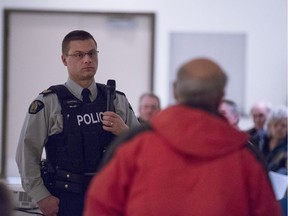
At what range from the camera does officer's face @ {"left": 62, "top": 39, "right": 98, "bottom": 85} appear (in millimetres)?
2709

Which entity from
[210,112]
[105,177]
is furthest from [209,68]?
[105,177]

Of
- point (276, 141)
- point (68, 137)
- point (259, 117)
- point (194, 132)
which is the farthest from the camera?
point (259, 117)

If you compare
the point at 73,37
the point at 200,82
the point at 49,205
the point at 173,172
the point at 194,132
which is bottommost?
the point at 49,205

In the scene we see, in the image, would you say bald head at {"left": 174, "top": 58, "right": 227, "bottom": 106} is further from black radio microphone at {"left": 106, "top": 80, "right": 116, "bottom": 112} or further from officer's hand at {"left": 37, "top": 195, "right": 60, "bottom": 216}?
officer's hand at {"left": 37, "top": 195, "right": 60, "bottom": 216}

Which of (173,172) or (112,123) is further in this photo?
(112,123)

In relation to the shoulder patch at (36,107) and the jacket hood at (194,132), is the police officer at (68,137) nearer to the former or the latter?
the shoulder patch at (36,107)

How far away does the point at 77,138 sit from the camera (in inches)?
Result: 104

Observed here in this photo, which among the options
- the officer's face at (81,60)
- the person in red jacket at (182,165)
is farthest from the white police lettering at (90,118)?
the person in red jacket at (182,165)

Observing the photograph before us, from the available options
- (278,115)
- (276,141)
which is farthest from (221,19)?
(276,141)

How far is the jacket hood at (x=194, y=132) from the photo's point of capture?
6.13 feet

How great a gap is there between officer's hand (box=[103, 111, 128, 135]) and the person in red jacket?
2.35 feet

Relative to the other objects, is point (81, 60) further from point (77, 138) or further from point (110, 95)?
point (77, 138)

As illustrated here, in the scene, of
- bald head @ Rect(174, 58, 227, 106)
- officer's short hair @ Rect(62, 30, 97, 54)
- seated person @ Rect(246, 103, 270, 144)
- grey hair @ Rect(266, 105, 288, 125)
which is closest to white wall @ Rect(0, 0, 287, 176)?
seated person @ Rect(246, 103, 270, 144)

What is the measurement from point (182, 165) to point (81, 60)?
982 millimetres
